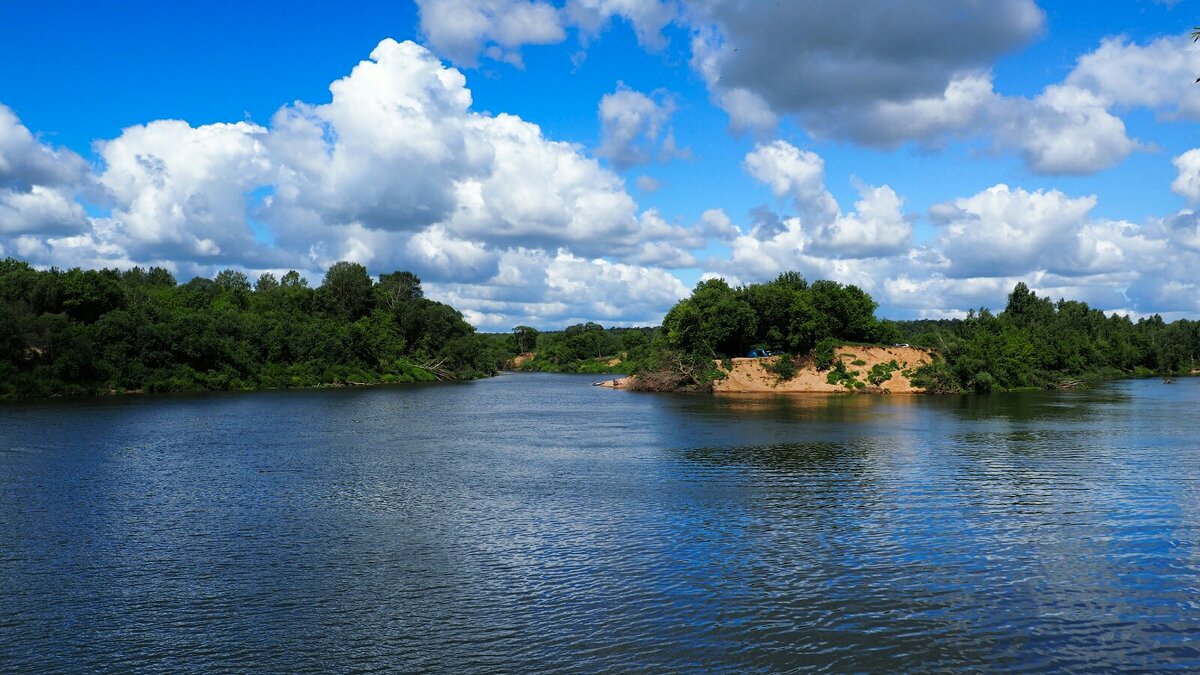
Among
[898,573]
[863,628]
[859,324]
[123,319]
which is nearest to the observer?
[863,628]

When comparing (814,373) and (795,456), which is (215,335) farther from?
(795,456)

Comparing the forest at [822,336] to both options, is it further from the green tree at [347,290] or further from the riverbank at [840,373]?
the green tree at [347,290]

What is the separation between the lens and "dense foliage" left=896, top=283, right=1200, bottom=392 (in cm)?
9538

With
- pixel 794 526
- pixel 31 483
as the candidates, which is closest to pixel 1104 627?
pixel 794 526

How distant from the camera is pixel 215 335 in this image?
101m

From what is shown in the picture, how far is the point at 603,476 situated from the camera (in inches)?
1341

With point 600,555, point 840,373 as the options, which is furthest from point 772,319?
point 600,555

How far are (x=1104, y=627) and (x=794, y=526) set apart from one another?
9406 mm

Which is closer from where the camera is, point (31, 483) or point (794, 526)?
point (794, 526)

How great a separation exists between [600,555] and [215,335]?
92.2 m

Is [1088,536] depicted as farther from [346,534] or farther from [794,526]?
[346,534]

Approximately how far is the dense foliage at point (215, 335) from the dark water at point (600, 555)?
1897 inches

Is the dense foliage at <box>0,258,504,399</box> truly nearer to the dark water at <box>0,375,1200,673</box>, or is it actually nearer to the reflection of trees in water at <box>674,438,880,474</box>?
the dark water at <box>0,375,1200,673</box>

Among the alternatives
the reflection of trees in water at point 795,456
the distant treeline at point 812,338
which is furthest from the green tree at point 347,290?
the reflection of trees in water at point 795,456
